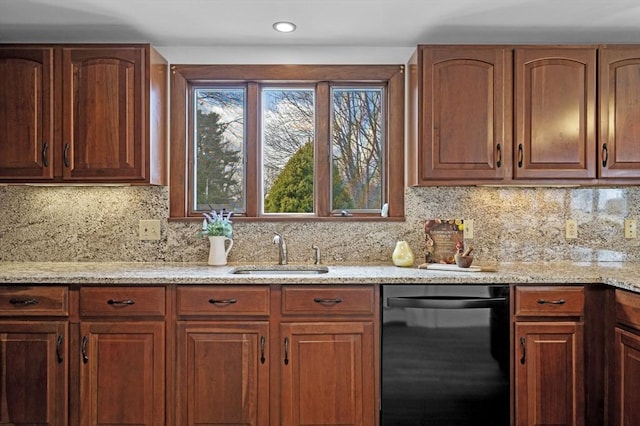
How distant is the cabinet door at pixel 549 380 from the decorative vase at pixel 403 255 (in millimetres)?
730

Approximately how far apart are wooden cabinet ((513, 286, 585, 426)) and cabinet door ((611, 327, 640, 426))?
0.47 feet

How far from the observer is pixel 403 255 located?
261cm

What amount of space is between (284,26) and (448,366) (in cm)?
200

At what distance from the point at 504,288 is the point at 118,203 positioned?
2.31 meters

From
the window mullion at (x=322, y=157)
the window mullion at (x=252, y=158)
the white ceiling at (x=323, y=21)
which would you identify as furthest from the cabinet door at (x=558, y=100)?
the window mullion at (x=252, y=158)

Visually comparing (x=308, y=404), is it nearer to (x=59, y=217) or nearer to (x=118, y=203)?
(x=118, y=203)

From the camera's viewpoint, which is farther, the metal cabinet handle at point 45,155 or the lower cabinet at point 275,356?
the metal cabinet handle at point 45,155

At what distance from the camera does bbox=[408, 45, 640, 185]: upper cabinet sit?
2463 mm

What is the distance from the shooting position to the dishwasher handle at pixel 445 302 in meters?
2.17

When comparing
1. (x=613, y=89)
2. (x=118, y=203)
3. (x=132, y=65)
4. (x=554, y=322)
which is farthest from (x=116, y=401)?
(x=613, y=89)

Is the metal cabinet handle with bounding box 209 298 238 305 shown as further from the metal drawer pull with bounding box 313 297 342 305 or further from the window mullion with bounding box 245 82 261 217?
the window mullion with bounding box 245 82 261 217

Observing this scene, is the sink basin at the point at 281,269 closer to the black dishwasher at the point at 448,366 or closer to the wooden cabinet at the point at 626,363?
the black dishwasher at the point at 448,366

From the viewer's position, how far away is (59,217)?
2.82 metres

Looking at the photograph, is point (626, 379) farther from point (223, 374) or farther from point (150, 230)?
point (150, 230)
